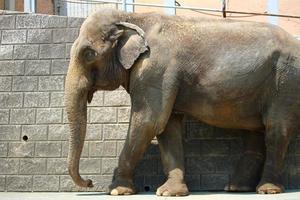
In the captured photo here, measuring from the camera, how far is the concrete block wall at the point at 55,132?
7227mm

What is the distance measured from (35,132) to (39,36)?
120cm

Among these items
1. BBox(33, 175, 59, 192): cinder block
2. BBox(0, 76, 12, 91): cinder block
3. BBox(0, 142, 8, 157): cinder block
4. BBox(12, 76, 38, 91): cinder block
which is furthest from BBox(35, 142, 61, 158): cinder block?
BBox(0, 76, 12, 91): cinder block

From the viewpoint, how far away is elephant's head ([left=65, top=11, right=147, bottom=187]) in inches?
253

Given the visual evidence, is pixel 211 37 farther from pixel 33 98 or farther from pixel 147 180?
pixel 33 98

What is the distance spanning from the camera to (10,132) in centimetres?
755

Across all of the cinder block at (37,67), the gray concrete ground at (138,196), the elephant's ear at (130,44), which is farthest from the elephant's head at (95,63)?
the cinder block at (37,67)

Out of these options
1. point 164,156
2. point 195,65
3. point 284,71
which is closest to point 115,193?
point 164,156

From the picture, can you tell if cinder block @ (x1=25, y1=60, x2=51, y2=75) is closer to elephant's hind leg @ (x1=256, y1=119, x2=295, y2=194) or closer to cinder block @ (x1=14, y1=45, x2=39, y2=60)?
cinder block @ (x1=14, y1=45, x2=39, y2=60)

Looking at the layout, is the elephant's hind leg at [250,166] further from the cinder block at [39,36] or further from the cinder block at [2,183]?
the cinder block at [39,36]

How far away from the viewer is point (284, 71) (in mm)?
6492

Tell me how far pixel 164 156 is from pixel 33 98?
1954mm

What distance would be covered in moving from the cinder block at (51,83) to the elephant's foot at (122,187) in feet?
5.28

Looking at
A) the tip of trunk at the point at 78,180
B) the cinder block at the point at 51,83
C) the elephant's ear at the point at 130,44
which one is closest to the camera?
the tip of trunk at the point at 78,180

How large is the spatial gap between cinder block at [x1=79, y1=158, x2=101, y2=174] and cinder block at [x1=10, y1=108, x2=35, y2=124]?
0.82 m
